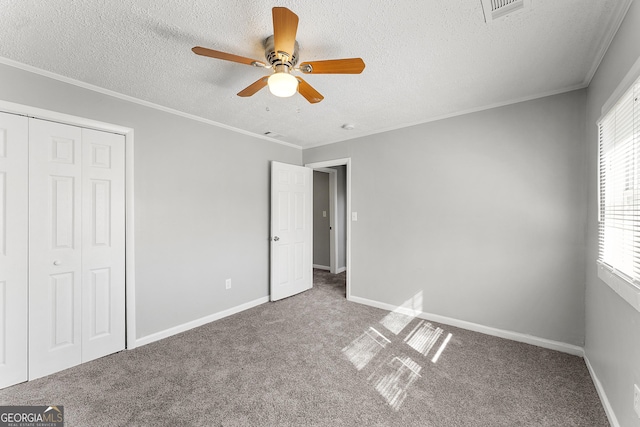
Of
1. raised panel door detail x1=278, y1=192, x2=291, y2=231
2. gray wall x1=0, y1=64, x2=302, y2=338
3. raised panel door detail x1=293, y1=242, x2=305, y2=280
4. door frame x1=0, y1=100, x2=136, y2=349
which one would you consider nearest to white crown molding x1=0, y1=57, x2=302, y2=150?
gray wall x1=0, y1=64, x2=302, y2=338

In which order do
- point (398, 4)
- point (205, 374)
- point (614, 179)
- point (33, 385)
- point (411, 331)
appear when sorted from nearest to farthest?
point (398, 4) < point (614, 179) < point (33, 385) < point (205, 374) < point (411, 331)

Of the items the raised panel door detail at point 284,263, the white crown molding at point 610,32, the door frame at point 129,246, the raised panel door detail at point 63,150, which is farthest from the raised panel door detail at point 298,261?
the white crown molding at point 610,32

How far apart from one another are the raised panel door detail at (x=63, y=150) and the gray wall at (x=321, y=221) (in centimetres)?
426

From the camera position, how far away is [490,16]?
5.00 ft

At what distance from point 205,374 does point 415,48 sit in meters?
2.83

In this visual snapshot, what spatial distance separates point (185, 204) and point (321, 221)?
340 cm

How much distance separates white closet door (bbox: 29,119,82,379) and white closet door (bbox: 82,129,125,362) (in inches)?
2.1

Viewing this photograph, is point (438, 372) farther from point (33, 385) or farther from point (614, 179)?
point (33, 385)

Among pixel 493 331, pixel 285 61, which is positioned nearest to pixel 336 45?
pixel 285 61

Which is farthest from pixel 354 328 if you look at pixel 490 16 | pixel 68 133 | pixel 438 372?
pixel 68 133

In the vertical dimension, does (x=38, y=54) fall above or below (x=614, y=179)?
above

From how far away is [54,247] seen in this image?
2176mm

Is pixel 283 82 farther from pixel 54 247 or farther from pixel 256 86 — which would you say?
pixel 54 247

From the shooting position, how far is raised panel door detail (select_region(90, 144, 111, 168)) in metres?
2.36
